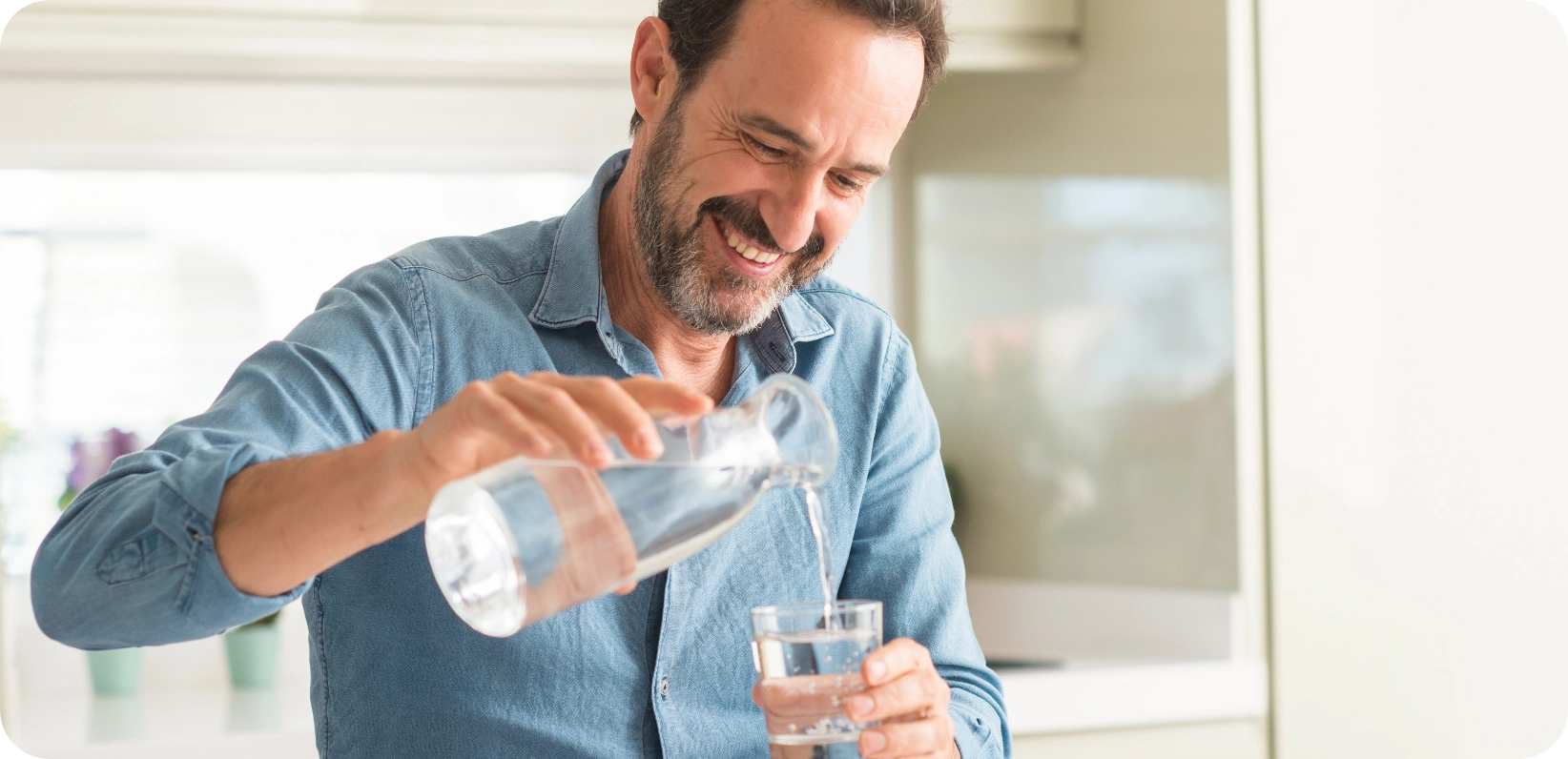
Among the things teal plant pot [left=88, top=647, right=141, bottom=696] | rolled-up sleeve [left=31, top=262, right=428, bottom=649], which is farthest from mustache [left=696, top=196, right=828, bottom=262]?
teal plant pot [left=88, top=647, right=141, bottom=696]

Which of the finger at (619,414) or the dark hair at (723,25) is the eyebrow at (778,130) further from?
the finger at (619,414)

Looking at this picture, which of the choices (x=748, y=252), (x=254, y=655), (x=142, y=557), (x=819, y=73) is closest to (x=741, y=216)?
(x=748, y=252)

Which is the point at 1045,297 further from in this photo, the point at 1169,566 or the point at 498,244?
the point at 498,244

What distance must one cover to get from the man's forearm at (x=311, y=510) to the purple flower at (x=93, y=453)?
5.26ft

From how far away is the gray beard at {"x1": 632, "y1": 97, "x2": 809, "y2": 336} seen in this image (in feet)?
4.00

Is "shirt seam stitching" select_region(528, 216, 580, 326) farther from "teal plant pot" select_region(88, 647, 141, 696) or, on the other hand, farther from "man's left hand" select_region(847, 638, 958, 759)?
"teal plant pot" select_region(88, 647, 141, 696)

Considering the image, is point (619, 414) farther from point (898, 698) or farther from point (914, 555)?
point (914, 555)

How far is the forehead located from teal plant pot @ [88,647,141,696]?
1.51 metres

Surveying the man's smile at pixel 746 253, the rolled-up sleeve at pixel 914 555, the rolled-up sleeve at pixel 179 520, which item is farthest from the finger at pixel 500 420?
the rolled-up sleeve at pixel 914 555

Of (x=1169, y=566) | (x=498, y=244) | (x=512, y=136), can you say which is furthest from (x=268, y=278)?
(x=1169, y=566)

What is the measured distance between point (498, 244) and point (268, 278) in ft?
4.05

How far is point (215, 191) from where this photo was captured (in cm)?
231

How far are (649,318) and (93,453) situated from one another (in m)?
1.41

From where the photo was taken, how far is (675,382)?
0.96 m
